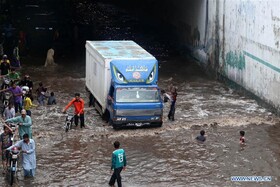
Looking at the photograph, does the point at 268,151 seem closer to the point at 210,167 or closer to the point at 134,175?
the point at 210,167

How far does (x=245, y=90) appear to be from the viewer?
2941 cm

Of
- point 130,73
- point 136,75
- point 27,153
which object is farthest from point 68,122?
point 27,153

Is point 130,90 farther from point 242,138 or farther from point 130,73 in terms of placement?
point 242,138

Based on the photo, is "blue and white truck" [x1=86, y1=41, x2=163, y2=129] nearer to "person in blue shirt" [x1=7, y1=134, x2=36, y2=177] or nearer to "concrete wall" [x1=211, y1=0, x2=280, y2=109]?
"person in blue shirt" [x1=7, y1=134, x2=36, y2=177]

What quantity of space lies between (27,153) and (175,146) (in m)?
6.29

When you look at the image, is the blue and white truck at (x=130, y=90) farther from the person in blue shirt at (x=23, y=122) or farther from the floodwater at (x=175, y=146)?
the person in blue shirt at (x=23, y=122)

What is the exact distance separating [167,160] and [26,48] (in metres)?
22.2

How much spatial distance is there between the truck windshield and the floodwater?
3.79 ft

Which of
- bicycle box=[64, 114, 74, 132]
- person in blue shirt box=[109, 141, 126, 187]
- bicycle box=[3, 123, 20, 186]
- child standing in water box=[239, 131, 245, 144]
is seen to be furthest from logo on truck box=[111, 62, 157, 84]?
person in blue shirt box=[109, 141, 126, 187]

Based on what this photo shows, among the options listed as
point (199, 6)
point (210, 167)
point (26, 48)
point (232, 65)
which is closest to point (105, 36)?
point (26, 48)

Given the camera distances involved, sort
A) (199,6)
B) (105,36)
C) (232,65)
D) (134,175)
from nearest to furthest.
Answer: (134,175) < (232,65) < (199,6) < (105,36)

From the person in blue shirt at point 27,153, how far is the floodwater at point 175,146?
44 cm

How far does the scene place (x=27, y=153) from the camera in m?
17.1

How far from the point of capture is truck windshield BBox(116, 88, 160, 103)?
22781 millimetres
